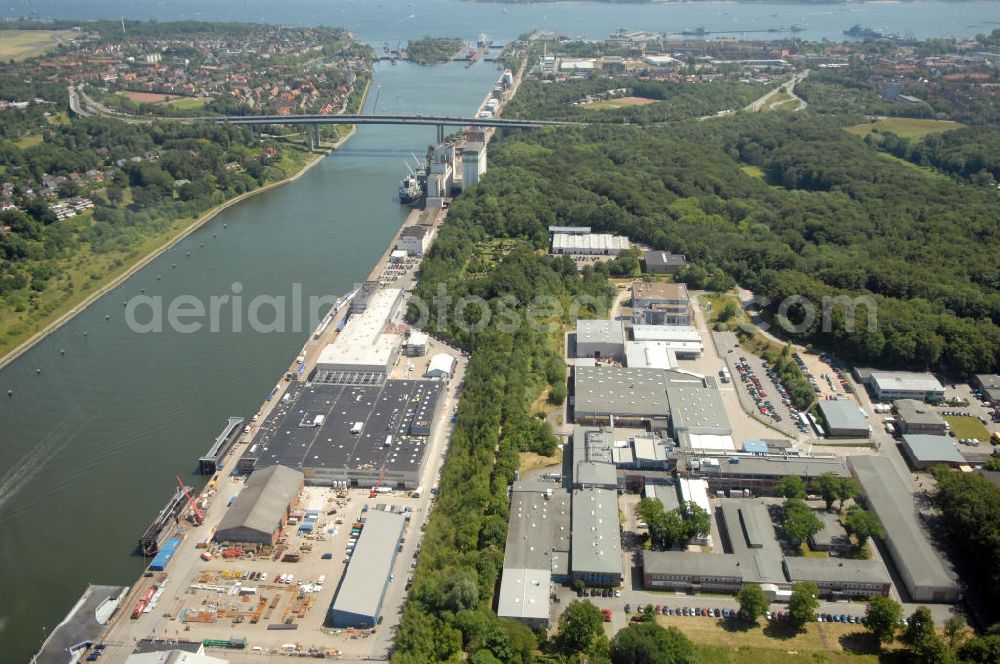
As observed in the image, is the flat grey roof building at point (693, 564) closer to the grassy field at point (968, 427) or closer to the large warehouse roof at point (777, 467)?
the large warehouse roof at point (777, 467)

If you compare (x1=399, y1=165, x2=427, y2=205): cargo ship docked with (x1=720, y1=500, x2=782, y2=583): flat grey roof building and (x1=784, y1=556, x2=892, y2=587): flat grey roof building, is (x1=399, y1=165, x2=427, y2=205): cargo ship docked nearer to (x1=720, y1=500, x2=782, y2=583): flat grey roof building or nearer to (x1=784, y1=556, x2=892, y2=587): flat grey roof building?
(x1=720, y1=500, x2=782, y2=583): flat grey roof building

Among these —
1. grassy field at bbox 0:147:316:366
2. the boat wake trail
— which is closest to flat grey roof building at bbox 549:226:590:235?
grassy field at bbox 0:147:316:366

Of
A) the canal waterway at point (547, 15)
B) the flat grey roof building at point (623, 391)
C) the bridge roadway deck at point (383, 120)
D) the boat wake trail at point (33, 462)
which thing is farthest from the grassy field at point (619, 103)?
the boat wake trail at point (33, 462)

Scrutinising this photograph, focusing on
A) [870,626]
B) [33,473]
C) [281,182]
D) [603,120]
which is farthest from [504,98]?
[870,626]

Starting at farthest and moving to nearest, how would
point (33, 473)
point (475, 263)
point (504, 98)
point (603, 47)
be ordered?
point (603, 47) → point (504, 98) → point (475, 263) → point (33, 473)

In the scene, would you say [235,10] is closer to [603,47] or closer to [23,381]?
[603,47]

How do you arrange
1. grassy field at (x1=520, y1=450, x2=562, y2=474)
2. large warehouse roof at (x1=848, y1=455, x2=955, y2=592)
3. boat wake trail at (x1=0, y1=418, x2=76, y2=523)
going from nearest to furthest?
1. large warehouse roof at (x1=848, y1=455, x2=955, y2=592)
2. boat wake trail at (x1=0, y1=418, x2=76, y2=523)
3. grassy field at (x1=520, y1=450, x2=562, y2=474)
